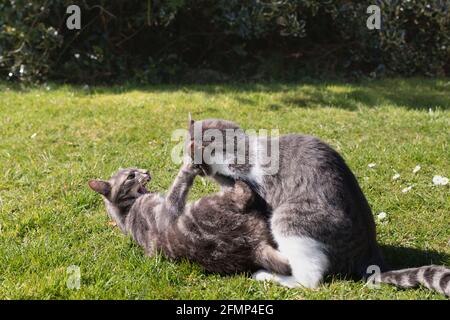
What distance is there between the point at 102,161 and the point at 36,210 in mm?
1170

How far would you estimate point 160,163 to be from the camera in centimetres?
593

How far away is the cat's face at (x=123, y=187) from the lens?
463cm

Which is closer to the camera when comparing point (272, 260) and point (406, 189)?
point (272, 260)

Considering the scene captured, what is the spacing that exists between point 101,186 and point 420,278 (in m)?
2.45

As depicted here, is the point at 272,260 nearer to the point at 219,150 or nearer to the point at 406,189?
the point at 219,150

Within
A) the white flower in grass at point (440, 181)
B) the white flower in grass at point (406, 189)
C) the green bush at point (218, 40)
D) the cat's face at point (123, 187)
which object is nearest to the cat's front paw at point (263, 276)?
the cat's face at point (123, 187)

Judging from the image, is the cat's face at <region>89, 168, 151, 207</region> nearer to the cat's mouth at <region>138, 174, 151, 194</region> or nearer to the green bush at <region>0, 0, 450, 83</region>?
the cat's mouth at <region>138, 174, 151, 194</region>

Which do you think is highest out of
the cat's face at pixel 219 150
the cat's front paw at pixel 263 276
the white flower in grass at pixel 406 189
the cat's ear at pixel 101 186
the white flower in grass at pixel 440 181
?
the cat's face at pixel 219 150

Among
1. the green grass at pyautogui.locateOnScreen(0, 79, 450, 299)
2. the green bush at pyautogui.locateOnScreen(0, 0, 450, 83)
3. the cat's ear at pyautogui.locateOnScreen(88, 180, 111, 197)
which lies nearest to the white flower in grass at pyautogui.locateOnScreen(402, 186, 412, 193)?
the green grass at pyautogui.locateOnScreen(0, 79, 450, 299)

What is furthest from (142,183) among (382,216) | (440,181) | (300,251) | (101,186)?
(440,181)

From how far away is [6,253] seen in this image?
13.7ft

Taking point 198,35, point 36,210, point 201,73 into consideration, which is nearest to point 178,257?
point 36,210

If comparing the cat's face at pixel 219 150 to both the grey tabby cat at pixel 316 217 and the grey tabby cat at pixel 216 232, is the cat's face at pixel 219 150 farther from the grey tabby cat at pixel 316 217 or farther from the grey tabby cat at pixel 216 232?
the grey tabby cat at pixel 216 232

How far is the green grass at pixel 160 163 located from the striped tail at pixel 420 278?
0.20 ft
